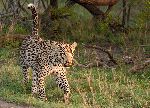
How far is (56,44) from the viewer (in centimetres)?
917

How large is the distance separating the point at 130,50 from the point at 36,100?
17.0ft

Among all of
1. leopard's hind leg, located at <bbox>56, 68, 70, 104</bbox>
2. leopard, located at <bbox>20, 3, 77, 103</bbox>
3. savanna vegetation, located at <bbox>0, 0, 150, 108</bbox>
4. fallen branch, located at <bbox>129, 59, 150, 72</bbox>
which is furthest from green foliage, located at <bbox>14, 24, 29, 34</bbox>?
leopard's hind leg, located at <bbox>56, 68, 70, 104</bbox>

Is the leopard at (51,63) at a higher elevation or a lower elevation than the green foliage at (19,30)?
lower

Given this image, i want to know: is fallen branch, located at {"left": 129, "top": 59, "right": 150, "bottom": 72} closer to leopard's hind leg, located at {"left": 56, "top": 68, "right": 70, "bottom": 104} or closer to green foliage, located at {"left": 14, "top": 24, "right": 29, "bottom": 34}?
leopard's hind leg, located at {"left": 56, "top": 68, "right": 70, "bottom": 104}

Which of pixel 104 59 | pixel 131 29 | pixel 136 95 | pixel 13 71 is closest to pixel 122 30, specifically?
pixel 131 29

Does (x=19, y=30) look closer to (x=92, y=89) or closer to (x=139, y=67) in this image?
(x=139, y=67)

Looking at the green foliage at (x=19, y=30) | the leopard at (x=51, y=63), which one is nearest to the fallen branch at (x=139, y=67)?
the leopard at (x=51, y=63)

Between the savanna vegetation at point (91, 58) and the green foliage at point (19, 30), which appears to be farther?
the green foliage at point (19, 30)

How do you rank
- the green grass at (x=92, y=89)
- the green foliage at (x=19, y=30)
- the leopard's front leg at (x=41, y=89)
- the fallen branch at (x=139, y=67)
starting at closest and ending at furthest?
the green grass at (x=92, y=89) < the leopard's front leg at (x=41, y=89) < the fallen branch at (x=139, y=67) < the green foliage at (x=19, y=30)

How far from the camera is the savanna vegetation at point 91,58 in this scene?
9.03 metres

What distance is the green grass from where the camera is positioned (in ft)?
28.6

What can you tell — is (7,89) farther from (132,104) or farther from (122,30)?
(122,30)

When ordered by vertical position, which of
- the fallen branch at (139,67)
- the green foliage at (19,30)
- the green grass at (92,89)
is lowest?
the green grass at (92,89)

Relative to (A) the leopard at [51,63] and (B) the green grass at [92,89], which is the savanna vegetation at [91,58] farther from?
(A) the leopard at [51,63]
